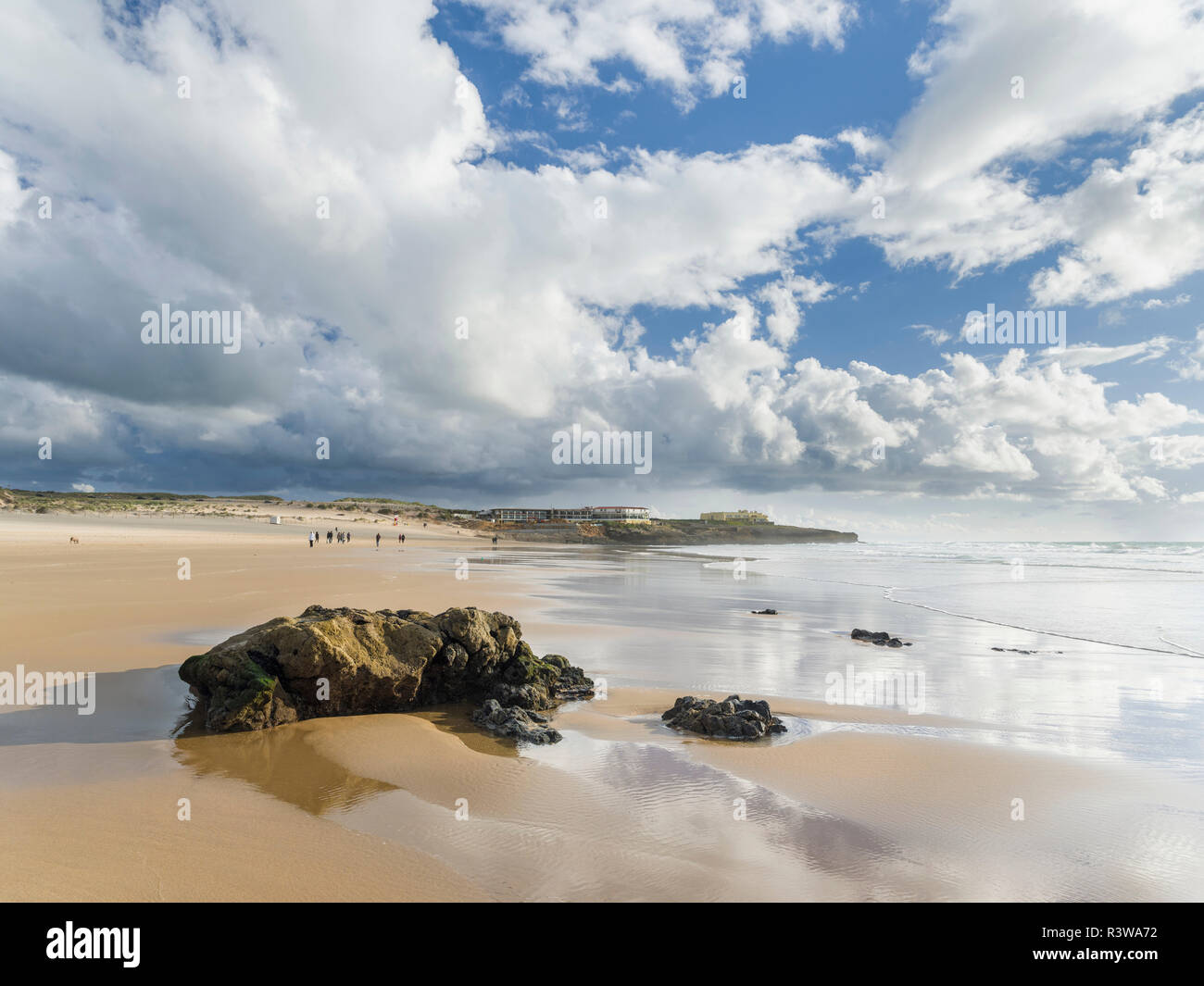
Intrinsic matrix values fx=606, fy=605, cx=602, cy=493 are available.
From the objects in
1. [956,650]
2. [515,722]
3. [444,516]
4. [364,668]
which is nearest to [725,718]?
[515,722]

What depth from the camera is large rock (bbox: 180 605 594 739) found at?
22.5 feet

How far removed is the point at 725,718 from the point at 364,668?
449 centimetres

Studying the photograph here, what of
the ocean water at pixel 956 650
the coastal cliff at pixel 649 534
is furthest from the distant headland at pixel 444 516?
the ocean water at pixel 956 650

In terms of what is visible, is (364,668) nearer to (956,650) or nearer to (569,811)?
(569,811)

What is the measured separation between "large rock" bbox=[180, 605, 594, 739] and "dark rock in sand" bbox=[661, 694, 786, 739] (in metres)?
1.78

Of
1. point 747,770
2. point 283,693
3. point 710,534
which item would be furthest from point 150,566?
point 710,534

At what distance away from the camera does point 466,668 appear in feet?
27.7

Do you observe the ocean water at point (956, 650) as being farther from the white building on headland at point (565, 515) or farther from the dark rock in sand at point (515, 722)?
the white building on headland at point (565, 515)

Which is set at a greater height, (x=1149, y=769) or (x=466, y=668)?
(x=466, y=668)

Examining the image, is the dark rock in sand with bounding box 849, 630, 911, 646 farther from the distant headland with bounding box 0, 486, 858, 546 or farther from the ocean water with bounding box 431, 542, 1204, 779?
the distant headland with bounding box 0, 486, 858, 546

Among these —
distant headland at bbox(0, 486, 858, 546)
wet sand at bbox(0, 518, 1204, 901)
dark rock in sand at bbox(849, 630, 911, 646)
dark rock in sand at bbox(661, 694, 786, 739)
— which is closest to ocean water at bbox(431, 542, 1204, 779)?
dark rock in sand at bbox(849, 630, 911, 646)
